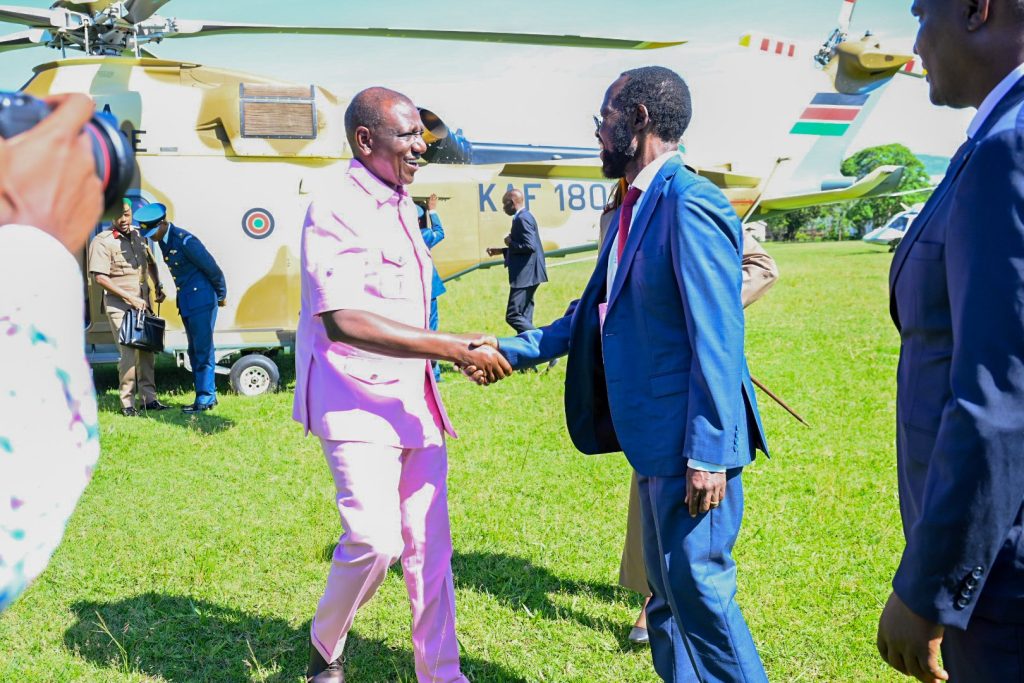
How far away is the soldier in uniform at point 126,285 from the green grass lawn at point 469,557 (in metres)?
0.41

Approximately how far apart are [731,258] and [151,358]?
724cm

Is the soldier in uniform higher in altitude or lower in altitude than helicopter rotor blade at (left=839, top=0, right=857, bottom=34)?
lower

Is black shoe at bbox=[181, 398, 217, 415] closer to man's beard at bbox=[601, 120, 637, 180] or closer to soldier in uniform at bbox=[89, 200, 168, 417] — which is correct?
soldier in uniform at bbox=[89, 200, 168, 417]

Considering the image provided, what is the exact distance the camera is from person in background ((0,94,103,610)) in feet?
3.04

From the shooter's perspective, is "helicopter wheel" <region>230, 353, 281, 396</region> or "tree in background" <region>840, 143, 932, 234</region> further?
"tree in background" <region>840, 143, 932, 234</region>

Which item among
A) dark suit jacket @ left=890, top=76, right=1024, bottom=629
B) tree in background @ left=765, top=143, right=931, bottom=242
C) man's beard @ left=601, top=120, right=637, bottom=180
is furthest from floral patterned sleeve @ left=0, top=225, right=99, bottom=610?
tree in background @ left=765, top=143, right=931, bottom=242

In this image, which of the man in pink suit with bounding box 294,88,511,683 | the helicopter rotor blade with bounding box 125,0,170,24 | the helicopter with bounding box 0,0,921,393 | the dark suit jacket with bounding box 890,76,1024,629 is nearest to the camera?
the dark suit jacket with bounding box 890,76,1024,629

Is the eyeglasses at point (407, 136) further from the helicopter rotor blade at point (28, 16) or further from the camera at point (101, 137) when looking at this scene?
the helicopter rotor blade at point (28, 16)

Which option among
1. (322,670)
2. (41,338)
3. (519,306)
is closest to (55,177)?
(41,338)

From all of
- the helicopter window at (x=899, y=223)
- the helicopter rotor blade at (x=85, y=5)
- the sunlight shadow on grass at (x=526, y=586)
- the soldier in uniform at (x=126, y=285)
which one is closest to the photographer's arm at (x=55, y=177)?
the sunlight shadow on grass at (x=526, y=586)

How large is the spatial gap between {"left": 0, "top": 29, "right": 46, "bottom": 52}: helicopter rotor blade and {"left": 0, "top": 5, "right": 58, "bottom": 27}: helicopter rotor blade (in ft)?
0.43

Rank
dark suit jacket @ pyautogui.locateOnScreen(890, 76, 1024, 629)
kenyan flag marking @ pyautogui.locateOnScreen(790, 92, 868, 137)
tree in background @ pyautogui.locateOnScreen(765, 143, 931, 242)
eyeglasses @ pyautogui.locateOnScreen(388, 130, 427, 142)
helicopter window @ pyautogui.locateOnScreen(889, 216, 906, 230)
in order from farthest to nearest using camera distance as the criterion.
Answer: tree in background @ pyautogui.locateOnScreen(765, 143, 931, 242) → helicopter window @ pyautogui.locateOnScreen(889, 216, 906, 230) → kenyan flag marking @ pyautogui.locateOnScreen(790, 92, 868, 137) → eyeglasses @ pyautogui.locateOnScreen(388, 130, 427, 142) → dark suit jacket @ pyautogui.locateOnScreen(890, 76, 1024, 629)

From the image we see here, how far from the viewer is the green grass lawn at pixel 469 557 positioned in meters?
3.46

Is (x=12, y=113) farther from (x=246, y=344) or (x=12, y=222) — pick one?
(x=246, y=344)
